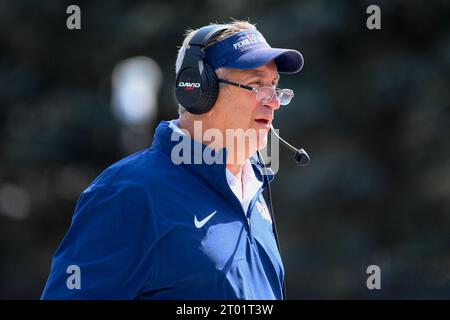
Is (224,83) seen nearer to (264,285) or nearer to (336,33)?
(264,285)

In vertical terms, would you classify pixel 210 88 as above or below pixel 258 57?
below

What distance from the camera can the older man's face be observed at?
344cm

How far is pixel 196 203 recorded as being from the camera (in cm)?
320

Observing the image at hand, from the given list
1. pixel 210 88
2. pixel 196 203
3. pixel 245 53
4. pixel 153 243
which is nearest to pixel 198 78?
pixel 210 88

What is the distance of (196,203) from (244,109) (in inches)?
18.2

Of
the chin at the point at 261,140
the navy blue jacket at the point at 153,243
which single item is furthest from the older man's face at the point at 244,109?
the navy blue jacket at the point at 153,243

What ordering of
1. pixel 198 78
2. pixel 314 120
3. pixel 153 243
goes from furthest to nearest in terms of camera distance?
pixel 314 120
pixel 198 78
pixel 153 243

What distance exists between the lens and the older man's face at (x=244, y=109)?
136 inches

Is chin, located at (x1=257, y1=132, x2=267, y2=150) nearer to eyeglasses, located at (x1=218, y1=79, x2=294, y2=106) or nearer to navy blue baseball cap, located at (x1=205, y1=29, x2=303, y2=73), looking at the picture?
eyeglasses, located at (x1=218, y1=79, x2=294, y2=106)

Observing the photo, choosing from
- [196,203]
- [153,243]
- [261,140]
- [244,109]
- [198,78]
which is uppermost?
[198,78]

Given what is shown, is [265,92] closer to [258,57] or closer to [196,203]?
[258,57]

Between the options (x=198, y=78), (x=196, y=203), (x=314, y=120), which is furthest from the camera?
(x=314, y=120)

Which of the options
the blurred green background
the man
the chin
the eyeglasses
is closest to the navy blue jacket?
the man

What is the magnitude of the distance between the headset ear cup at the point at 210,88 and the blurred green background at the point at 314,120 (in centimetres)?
676
